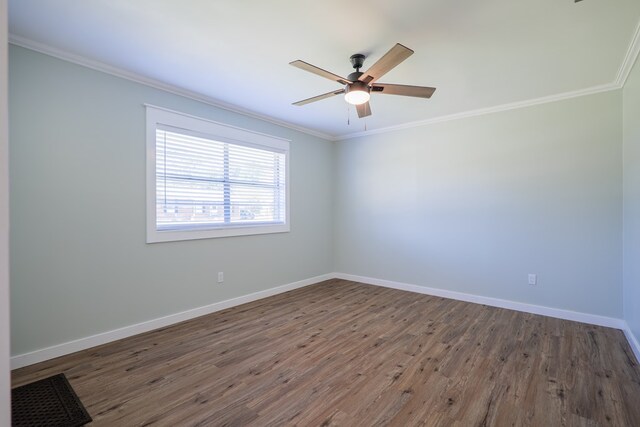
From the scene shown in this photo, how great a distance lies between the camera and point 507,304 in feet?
12.8

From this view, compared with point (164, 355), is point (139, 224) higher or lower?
higher

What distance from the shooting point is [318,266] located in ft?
17.5

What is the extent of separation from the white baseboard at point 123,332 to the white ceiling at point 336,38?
8.41 ft

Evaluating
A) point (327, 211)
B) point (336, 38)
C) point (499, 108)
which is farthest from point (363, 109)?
point (327, 211)

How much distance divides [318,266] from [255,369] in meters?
2.97

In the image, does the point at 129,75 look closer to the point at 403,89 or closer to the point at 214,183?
the point at 214,183

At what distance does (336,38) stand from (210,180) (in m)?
2.26

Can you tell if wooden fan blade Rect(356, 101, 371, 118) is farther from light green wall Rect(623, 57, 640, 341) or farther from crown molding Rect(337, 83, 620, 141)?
light green wall Rect(623, 57, 640, 341)

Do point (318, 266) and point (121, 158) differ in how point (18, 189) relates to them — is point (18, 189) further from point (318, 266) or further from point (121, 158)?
point (318, 266)

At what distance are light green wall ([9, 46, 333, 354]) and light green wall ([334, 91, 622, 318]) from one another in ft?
9.25

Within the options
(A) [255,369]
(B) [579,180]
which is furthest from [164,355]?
(B) [579,180]

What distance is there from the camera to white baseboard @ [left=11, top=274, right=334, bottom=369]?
2461mm

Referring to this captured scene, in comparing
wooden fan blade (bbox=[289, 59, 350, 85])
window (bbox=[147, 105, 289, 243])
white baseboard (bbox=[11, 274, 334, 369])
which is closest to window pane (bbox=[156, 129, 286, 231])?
window (bbox=[147, 105, 289, 243])

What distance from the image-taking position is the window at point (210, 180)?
3.25 m
